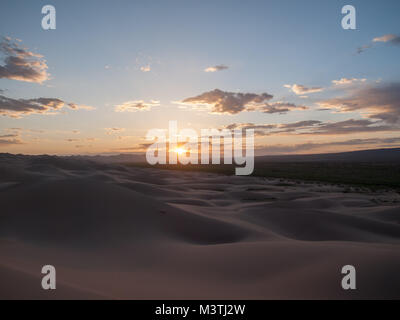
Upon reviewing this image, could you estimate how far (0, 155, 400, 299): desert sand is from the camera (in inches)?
126

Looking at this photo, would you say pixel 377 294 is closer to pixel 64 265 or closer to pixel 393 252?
pixel 393 252

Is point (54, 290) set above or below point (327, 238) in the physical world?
above

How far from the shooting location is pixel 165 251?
513 cm

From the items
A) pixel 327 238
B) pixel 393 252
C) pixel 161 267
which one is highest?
pixel 393 252

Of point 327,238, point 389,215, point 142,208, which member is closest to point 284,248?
point 327,238

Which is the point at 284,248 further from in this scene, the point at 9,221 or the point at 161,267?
the point at 9,221

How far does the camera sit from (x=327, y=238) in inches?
297

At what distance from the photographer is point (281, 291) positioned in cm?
326

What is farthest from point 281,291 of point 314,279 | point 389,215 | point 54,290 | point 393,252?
point 389,215

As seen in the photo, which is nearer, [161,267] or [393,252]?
[393,252]

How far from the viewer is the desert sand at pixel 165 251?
3.21 metres
